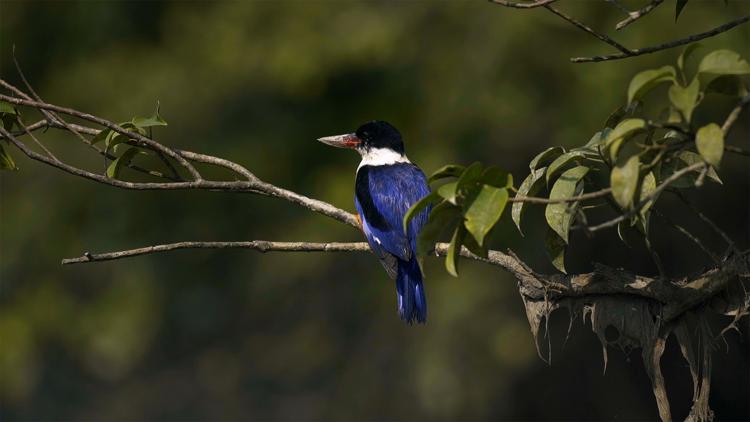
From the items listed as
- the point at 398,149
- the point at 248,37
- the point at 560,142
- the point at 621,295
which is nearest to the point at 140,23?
the point at 248,37

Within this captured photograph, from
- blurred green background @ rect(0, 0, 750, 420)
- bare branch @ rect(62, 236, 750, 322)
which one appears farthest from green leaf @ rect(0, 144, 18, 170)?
blurred green background @ rect(0, 0, 750, 420)

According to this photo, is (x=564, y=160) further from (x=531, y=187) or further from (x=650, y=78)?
(x=650, y=78)

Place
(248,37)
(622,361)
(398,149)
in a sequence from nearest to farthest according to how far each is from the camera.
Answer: (398,149) → (622,361) → (248,37)

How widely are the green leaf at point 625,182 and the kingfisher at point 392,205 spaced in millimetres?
1768

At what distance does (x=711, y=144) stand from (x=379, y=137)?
10.2 feet

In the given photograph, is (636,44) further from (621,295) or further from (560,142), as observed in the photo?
(621,295)

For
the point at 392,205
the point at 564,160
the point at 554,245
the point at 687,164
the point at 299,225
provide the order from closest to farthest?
1. the point at 564,160
2. the point at 687,164
3. the point at 554,245
4. the point at 392,205
5. the point at 299,225

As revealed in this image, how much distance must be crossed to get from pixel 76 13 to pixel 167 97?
1.46 meters

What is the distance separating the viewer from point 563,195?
8.04 ft

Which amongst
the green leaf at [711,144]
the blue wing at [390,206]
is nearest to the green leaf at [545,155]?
the green leaf at [711,144]

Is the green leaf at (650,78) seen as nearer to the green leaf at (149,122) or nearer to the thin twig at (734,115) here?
the thin twig at (734,115)

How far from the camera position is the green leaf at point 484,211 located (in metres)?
2.07

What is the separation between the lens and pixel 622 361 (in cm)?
643

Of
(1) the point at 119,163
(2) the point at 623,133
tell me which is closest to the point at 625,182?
(2) the point at 623,133
